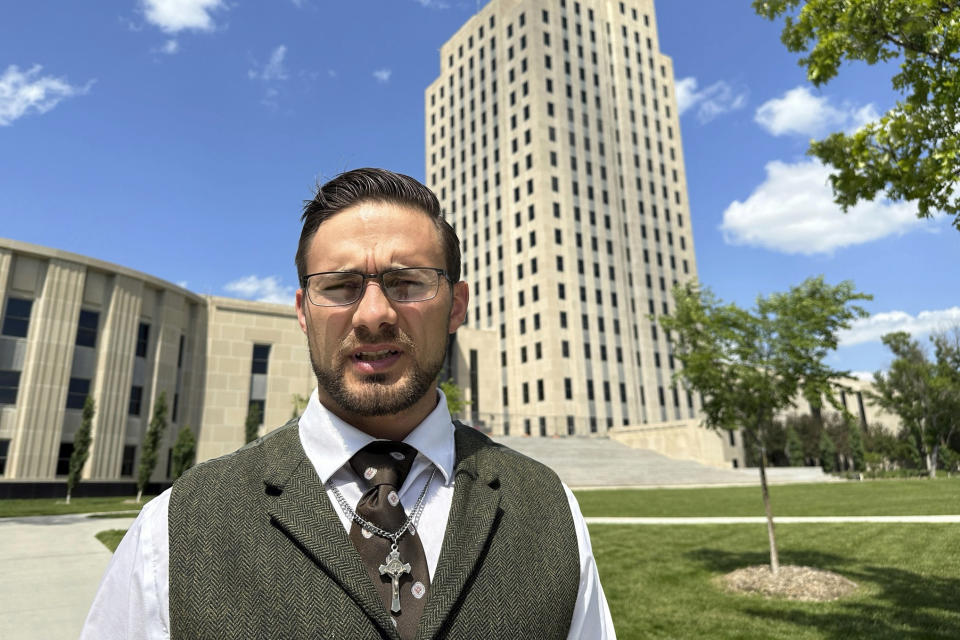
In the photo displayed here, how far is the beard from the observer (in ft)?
5.52

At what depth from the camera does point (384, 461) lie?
171 centimetres

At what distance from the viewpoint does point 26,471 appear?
29.0 m

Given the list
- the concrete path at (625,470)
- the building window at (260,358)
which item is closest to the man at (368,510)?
the concrete path at (625,470)

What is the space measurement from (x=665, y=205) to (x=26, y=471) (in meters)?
68.7

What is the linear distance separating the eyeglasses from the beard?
140 mm

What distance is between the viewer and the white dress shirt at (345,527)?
1422 mm

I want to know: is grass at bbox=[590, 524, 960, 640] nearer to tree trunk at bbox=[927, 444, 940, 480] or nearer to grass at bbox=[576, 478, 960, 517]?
grass at bbox=[576, 478, 960, 517]

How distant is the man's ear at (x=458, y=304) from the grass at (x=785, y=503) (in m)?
17.8

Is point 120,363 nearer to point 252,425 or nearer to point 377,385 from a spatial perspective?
point 252,425

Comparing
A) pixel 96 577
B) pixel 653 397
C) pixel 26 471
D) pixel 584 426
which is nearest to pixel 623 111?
pixel 653 397

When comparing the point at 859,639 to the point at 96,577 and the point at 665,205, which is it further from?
the point at 665,205

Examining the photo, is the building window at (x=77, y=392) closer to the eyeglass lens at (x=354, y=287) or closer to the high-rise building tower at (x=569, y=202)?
the high-rise building tower at (x=569, y=202)

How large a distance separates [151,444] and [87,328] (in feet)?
Answer: 27.6

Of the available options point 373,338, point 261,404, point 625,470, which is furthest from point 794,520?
point 261,404
